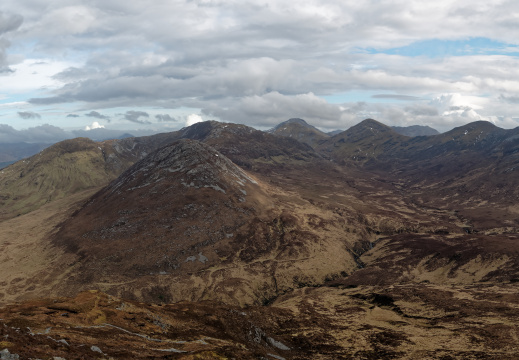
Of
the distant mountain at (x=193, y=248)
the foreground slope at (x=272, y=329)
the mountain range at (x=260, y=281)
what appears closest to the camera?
the foreground slope at (x=272, y=329)

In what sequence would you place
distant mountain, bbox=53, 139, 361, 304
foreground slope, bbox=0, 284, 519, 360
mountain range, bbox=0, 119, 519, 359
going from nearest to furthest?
foreground slope, bbox=0, 284, 519, 360 → mountain range, bbox=0, 119, 519, 359 → distant mountain, bbox=53, 139, 361, 304

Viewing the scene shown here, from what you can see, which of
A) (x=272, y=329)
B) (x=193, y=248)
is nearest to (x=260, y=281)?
(x=193, y=248)

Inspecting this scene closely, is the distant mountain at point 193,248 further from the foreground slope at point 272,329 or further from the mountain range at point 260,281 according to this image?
the foreground slope at point 272,329

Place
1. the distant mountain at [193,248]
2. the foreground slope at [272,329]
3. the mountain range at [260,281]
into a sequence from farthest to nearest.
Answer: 1. the distant mountain at [193,248]
2. the mountain range at [260,281]
3. the foreground slope at [272,329]

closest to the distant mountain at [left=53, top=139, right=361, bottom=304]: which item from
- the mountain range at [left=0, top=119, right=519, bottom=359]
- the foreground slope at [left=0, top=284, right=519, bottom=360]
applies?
the mountain range at [left=0, top=119, right=519, bottom=359]

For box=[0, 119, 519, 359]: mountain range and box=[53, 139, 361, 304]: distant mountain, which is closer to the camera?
box=[0, 119, 519, 359]: mountain range

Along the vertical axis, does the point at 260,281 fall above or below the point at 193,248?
below

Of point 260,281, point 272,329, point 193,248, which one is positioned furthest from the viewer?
point 193,248

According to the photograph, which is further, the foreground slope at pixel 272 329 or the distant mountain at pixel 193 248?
the distant mountain at pixel 193 248

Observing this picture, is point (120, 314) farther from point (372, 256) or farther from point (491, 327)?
point (372, 256)

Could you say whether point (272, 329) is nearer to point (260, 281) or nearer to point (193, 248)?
point (260, 281)

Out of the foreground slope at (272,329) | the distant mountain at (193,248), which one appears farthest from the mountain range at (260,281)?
the distant mountain at (193,248)

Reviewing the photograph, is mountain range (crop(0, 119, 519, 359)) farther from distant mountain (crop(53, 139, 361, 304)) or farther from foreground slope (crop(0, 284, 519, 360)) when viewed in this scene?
distant mountain (crop(53, 139, 361, 304))
